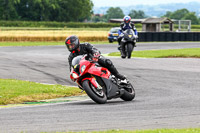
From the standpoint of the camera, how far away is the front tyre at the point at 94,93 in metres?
9.31

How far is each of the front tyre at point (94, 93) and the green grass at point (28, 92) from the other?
5.62 feet

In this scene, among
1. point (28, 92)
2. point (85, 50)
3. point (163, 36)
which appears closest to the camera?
point (85, 50)

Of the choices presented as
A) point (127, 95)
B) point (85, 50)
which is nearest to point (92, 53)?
point (85, 50)

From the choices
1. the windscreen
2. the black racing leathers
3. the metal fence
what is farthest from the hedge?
the windscreen

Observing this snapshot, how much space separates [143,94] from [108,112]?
2872mm

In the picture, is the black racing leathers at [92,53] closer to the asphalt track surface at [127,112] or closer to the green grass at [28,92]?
the asphalt track surface at [127,112]

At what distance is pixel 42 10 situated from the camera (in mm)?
125625

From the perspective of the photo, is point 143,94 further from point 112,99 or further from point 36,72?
point 36,72

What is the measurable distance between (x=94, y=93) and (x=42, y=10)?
388ft

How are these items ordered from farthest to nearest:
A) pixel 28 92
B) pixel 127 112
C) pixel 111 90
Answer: pixel 28 92 < pixel 111 90 < pixel 127 112

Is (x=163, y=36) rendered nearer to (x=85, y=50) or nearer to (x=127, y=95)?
(x=127, y=95)

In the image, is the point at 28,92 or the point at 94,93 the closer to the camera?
the point at 94,93

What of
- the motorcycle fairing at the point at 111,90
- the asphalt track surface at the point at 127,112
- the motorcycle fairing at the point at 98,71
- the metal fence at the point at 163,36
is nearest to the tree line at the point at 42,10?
the metal fence at the point at 163,36

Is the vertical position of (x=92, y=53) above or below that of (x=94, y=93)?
above
